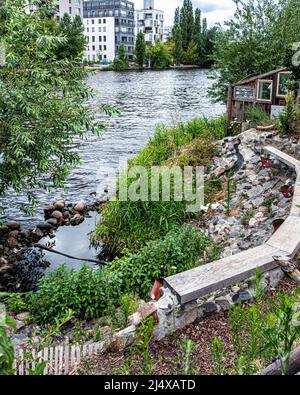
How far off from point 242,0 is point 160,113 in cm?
712

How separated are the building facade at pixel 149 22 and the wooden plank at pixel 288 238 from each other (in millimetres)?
69803

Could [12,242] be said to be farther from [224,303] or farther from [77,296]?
[224,303]

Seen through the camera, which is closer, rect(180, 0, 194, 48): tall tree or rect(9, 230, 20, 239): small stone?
rect(9, 230, 20, 239): small stone

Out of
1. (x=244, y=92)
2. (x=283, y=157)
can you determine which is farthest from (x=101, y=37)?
(x=283, y=157)

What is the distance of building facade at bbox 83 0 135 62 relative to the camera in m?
62.4

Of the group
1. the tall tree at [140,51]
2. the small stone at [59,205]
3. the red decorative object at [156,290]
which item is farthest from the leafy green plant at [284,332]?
the tall tree at [140,51]

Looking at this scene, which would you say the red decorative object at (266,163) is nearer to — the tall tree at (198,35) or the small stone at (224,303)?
the small stone at (224,303)

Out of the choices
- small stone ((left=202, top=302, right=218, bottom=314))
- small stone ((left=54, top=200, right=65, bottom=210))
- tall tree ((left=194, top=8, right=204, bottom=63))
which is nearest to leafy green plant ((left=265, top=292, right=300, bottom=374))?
small stone ((left=202, top=302, right=218, bottom=314))

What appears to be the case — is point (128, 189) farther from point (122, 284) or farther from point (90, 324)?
point (90, 324)

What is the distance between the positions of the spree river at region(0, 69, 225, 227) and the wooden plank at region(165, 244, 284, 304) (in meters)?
3.79

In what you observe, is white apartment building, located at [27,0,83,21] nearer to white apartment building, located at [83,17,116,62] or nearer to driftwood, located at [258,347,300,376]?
white apartment building, located at [83,17,116,62]

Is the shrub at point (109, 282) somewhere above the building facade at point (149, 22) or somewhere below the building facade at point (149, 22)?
below

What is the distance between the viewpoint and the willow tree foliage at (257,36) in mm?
10852

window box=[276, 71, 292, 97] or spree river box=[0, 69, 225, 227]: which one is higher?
window box=[276, 71, 292, 97]
